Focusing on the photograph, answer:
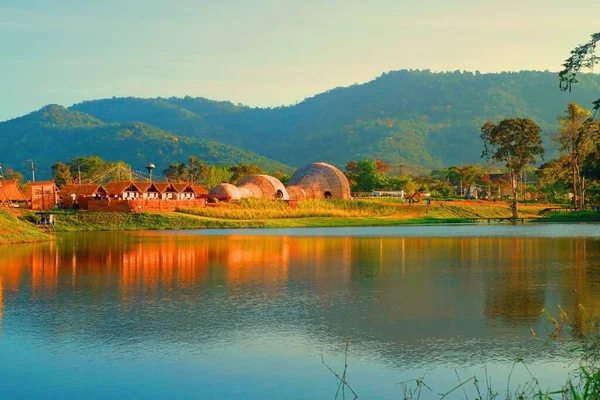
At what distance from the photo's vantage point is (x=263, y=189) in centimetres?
9525

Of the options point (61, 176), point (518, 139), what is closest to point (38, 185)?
point (61, 176)

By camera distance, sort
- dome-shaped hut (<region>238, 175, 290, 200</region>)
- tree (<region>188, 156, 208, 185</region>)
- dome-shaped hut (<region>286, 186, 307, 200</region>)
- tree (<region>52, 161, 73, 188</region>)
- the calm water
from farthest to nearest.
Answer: tree (<region>188, 156, 208, 185</region>) → tree (<region>52, 161, 73, 188</region>) → dome-shaped hut (<region>286, 186, 307, 200</region>) → dome-shaped hut (<region>238, 175, 290, 200</region>) → the calm water

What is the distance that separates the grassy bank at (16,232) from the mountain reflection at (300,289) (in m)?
5.84

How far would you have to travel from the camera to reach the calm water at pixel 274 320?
14023 mm

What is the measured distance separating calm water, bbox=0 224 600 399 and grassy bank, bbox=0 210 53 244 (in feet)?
42.1

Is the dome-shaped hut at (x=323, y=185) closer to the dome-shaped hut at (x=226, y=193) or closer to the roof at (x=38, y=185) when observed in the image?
the dome-shaped hut at (x=226, y=193)

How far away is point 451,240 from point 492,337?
112 feet

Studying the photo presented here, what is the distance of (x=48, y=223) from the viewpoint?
6556cm

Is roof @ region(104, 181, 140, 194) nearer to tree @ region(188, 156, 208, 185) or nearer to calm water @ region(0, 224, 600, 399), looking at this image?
calm water @ region(0, 224, 600, 399)

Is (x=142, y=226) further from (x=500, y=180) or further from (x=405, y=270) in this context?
(x=500, y=180)

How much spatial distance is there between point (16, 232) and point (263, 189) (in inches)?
1822

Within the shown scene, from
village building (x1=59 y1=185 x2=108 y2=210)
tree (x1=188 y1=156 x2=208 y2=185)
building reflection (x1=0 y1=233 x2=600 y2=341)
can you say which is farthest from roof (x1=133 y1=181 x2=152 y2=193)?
tree (x1=188 y1=156 x2=208 y2=185)

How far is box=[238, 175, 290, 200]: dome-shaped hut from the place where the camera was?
93.6 meters

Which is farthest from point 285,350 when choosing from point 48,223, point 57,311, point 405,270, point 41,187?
point 41,187
